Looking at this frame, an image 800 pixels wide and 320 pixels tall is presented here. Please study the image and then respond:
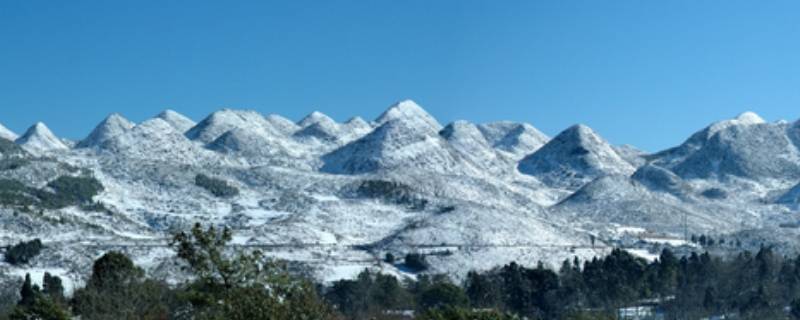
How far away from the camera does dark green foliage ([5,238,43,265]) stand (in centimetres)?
15138

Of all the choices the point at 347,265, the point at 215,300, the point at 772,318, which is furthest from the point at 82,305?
the point at 347,265

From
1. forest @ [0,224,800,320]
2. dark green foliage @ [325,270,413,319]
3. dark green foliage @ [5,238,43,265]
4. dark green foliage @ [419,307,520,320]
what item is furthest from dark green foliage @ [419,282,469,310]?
dark green foliage @ [419,307,520,320]

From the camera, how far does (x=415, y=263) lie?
175000mm

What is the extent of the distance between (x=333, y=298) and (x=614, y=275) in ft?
124

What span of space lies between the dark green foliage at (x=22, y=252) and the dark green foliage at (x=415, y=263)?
5598 cm

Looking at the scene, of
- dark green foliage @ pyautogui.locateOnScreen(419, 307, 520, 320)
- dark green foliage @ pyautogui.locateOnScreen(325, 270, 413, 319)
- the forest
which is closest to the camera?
dark green foliage @ pyautogui.locateOnScreen(419, 307, 520, 320)

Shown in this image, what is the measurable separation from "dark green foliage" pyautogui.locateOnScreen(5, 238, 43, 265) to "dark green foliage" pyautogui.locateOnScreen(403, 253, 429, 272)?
5598cm

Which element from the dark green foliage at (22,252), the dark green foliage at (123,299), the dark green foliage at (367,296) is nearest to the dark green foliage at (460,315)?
the dark green foliage at (123,299)

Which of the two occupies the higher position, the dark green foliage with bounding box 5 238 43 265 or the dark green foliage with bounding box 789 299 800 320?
the dark green foliage with bounding box 5 238 43 265

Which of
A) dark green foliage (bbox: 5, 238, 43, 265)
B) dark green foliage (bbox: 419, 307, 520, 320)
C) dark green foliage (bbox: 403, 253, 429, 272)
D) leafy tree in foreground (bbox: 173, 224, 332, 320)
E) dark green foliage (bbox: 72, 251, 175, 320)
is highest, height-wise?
→ dark green foliage (bbox: 403, 253, 429, 272)

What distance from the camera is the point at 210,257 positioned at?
46562mm

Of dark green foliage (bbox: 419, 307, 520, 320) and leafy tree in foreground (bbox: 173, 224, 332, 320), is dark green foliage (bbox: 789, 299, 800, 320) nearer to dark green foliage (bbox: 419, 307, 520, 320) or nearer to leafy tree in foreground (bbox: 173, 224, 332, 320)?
dark green foliage (bbox: 419, 307, 520, 320)

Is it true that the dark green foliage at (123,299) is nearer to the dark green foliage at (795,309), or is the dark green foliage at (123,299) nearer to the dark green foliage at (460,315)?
the dark green foliage at (460,315)

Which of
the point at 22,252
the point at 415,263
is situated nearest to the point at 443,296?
the point at 415,263
